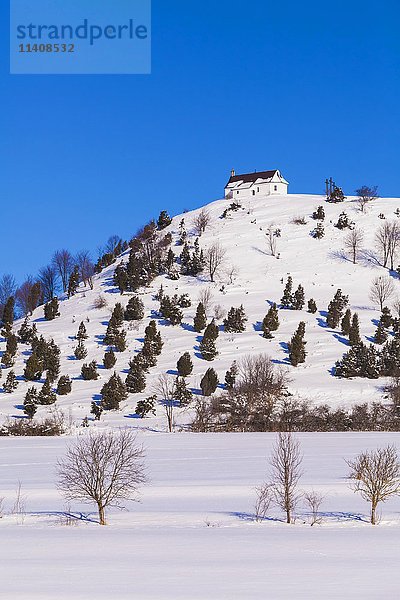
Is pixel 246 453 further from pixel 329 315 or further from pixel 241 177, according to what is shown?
pixel 241 177

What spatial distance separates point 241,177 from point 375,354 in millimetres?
64494

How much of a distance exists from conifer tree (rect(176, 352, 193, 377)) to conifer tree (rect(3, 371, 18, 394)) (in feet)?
41.6

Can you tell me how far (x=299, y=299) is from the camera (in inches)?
2613

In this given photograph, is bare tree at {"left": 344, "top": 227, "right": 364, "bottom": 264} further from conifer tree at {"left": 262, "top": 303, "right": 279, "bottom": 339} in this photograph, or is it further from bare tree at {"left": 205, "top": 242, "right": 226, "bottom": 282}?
conifer tree at {"left": 262, "top": 303, "right": 279, "bottom": 339}

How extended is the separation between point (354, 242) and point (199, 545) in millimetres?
66841

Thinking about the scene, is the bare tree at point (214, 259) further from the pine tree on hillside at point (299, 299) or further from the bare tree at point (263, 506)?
the bare tree at point (263, 506)

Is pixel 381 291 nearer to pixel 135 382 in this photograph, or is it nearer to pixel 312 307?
A: pixel 312 307

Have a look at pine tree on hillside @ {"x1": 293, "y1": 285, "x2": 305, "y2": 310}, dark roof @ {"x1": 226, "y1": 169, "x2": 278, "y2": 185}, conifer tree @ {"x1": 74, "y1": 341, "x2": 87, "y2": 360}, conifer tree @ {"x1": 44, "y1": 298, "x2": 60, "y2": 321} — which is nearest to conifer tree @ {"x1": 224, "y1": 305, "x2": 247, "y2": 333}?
pine tree on hillside @ {"x1": 293, "y1": 285, "x2": 305, "y2": 310}

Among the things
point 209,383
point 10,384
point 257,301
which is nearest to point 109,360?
point 10,384

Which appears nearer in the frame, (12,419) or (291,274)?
(12,419)

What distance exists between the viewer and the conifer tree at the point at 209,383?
4997 cm

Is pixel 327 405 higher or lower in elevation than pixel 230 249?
lower

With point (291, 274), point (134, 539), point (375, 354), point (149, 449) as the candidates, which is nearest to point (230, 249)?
point (291, 274)

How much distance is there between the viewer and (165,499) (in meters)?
25.8
